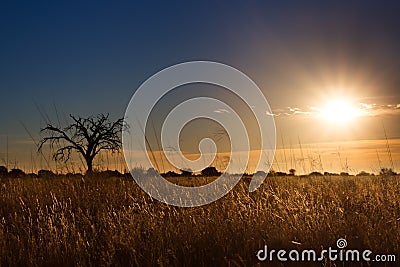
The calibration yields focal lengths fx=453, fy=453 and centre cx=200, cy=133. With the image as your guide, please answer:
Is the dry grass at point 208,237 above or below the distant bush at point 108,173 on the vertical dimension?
below

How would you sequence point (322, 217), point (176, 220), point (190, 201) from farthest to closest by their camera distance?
point (190, 201), point (176, 220), point (322, 217)

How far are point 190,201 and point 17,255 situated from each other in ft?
10.6

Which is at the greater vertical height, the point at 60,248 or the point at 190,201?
the point at 190,201

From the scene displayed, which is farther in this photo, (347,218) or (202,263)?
(347,218)

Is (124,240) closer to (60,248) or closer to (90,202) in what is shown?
(60,248)

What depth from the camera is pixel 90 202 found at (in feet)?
28.3


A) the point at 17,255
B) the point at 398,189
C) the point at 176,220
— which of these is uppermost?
the point at 398,189

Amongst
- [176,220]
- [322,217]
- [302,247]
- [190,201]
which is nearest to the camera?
[302,247]

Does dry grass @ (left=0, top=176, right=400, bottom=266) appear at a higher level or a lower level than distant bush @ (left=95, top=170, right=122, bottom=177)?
lower

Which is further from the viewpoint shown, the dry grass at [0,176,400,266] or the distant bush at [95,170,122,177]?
the distant bush at [95,170,122,177]

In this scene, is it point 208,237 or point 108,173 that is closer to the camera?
point 208,237

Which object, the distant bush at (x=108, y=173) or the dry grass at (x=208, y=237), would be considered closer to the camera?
the dry grass at (x=208, y=237)

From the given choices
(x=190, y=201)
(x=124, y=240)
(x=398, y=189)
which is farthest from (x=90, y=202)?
(x=398, y=189)

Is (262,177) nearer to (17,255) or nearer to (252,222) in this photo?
(252,222)
